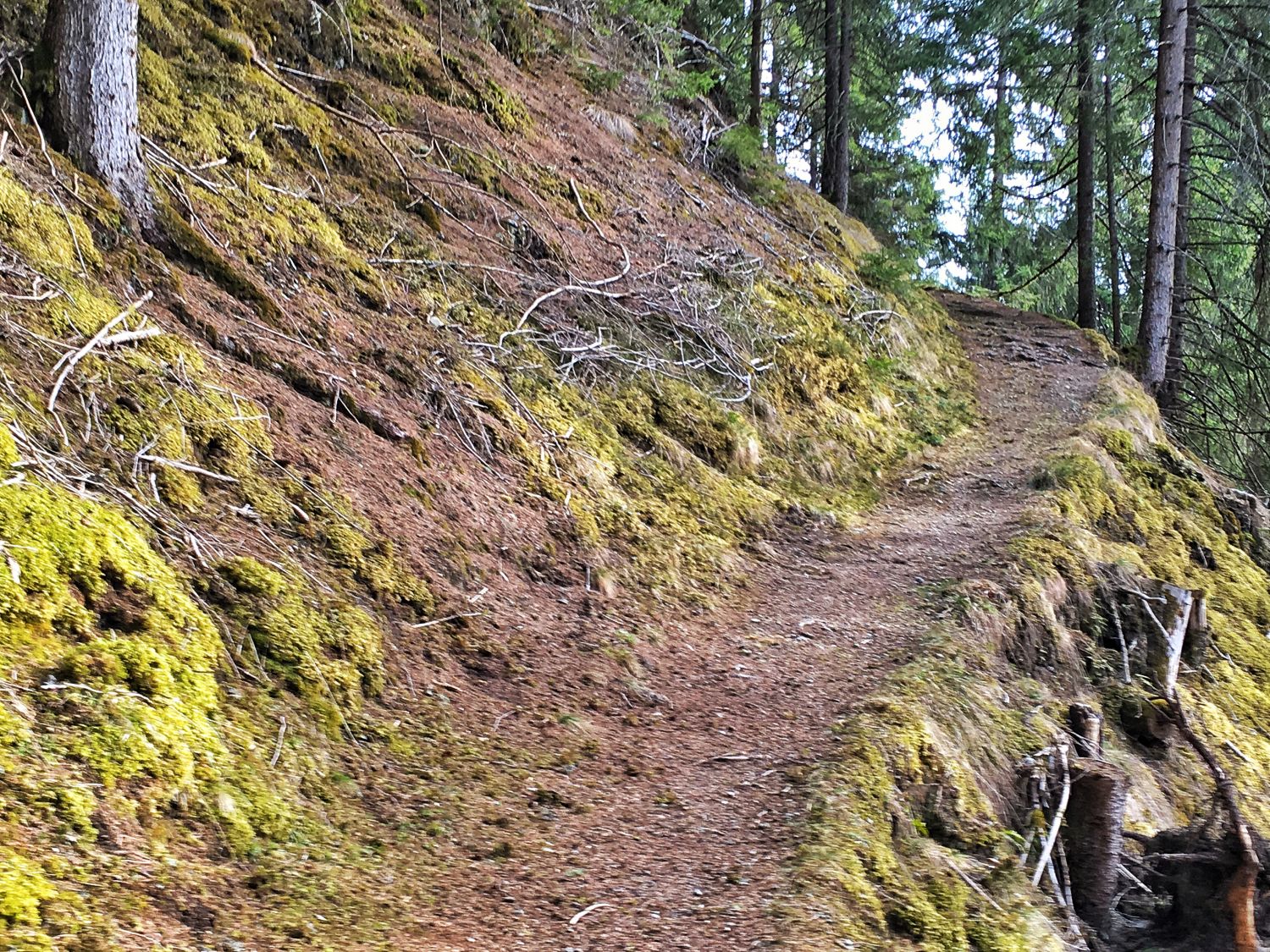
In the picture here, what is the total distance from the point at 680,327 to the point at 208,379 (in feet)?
18.4

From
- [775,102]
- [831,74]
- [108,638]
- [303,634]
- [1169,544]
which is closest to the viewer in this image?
[108,638]

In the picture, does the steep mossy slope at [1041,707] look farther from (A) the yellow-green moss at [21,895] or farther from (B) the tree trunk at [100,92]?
(B) the tree trunk at [100,92]

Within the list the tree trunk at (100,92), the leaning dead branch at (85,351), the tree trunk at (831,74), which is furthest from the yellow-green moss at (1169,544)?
the tree trunk at (831,74)

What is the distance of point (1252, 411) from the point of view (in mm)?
12664

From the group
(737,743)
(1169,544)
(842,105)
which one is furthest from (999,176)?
(737,743)

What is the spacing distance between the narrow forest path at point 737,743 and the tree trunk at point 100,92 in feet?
14.0

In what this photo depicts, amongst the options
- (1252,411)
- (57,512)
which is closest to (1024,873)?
(57,512)

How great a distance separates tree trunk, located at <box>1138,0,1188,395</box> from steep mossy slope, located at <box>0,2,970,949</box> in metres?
4.97

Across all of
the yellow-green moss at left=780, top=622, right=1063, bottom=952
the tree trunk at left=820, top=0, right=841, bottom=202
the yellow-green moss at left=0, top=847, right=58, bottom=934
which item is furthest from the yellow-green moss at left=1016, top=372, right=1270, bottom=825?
the tree trunk at left=820, top=0, right=841, bottom=202

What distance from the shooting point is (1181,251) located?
14992 millimetres

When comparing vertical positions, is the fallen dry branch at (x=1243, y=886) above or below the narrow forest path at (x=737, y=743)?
below

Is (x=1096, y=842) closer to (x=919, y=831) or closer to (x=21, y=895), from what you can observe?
(x=919, y=831)

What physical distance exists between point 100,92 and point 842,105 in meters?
Result: 14.9

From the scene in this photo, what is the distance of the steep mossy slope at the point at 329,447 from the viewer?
10.1 feet
